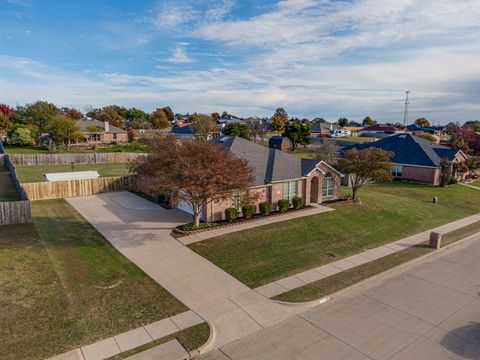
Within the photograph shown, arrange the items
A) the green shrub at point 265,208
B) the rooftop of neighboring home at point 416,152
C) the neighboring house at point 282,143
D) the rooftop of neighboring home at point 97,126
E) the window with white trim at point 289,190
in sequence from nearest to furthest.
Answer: the green shrub at point 265,208 < the window with white trim at point 289,190 < the rooftop of neighboring home at point 416,152 < the rooftop of neighboring home at point 97,126 < the neighboring house at point 282,143

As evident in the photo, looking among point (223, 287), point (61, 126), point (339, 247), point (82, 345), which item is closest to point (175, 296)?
point (223, 287)

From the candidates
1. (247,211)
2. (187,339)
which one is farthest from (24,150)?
(187,339)

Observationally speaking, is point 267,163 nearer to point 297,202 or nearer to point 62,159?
point 297,202

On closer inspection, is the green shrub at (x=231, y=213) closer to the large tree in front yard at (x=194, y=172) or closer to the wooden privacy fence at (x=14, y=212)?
the large tree in front yard at (x=194, y=172)

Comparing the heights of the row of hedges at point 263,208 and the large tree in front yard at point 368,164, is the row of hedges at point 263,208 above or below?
below

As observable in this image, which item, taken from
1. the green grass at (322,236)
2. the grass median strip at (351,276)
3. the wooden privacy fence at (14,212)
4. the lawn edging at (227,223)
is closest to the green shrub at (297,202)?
the lawn edging at (227,223)

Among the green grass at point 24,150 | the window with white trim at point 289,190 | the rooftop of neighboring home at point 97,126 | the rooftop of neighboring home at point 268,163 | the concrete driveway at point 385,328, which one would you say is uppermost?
the rooftop of neighboring home at point 97,126

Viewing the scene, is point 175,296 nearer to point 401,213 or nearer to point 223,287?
point 223,287

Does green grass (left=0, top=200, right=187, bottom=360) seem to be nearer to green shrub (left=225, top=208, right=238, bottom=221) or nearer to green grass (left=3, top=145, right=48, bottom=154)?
green shrub (left=225, top=208, right=238, bottom=221)
